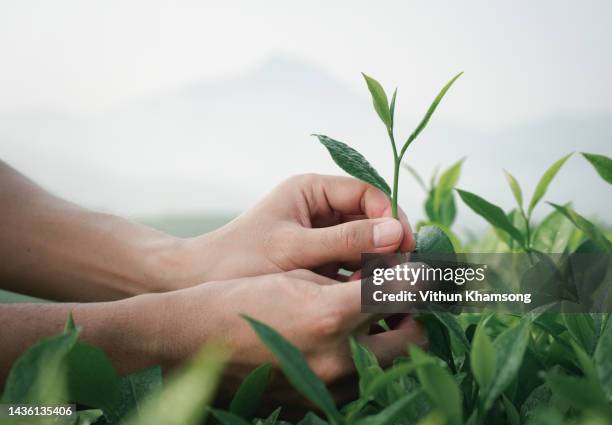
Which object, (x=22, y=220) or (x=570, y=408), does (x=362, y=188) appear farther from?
(x=22, y=220)

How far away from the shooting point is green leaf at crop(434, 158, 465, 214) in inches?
49.0

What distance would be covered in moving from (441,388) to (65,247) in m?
1.05

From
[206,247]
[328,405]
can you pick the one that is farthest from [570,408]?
[206,247]

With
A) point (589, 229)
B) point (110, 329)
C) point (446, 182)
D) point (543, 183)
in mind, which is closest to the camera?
point (589, 229)

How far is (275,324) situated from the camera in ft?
2.34

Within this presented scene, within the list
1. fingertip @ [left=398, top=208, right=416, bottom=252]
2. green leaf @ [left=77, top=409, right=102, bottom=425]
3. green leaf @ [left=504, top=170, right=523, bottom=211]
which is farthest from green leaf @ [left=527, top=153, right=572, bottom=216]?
green leaf @ [left=77, top=409, right=102, bottom=425]

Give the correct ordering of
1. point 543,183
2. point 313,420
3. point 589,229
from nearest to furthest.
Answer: point 313,420
point 589,229
point 543,183

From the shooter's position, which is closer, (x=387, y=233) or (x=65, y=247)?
(x=387, y=233)

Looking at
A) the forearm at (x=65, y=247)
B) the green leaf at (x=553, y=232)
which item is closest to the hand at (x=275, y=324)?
the green leaf at (x=553, y=232)

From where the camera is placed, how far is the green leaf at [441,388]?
0.38 metres

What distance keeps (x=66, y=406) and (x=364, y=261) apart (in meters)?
0.44

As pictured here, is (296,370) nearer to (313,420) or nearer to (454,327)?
(313,420)

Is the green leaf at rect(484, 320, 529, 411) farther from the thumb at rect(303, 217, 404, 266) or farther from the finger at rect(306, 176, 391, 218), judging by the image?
the finger at rect(306, 176, 391, 218)
